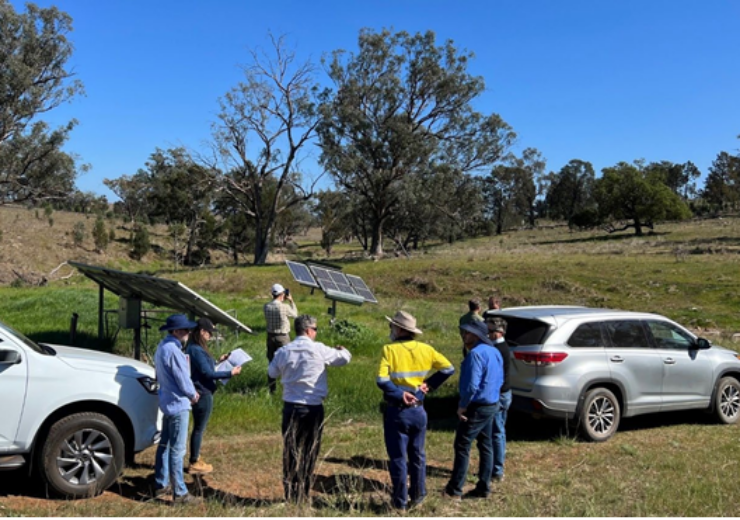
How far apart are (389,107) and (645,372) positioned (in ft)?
117

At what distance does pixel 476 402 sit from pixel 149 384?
3242 millimetres

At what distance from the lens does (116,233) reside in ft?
183

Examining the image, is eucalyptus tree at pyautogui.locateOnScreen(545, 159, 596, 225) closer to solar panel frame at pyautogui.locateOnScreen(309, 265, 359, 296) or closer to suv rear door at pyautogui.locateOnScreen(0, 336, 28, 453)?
solar panel frame at pyautogui.locateOnScreen(309, 265, 359, 296)

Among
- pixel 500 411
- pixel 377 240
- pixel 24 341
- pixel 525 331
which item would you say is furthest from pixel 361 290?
pixel 377 240

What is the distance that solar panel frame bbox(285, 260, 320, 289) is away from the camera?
51.6 feet

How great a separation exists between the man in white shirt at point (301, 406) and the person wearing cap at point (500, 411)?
1.92 metres

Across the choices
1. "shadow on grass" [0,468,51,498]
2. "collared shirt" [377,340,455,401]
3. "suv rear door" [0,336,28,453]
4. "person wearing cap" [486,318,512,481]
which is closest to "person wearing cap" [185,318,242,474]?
"shadow on grass" [0,468,51,498]

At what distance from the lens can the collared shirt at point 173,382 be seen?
561cm

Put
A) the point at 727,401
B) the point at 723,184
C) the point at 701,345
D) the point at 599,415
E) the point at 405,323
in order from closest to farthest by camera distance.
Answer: the point at 405,323 → the point at 599,415 → the point at 701,345 → the point at 727,401 → the point at 723,184

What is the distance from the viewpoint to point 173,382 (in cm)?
565

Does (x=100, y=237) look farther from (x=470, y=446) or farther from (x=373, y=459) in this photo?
(x=470, y=446)

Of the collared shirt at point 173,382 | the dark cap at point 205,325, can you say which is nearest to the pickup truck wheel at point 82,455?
the collared shirt at point 173,382

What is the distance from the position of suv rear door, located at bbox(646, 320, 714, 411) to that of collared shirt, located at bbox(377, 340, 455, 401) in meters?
4.87

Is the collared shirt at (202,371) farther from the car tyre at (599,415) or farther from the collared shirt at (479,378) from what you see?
the car tyre at (599,415)
